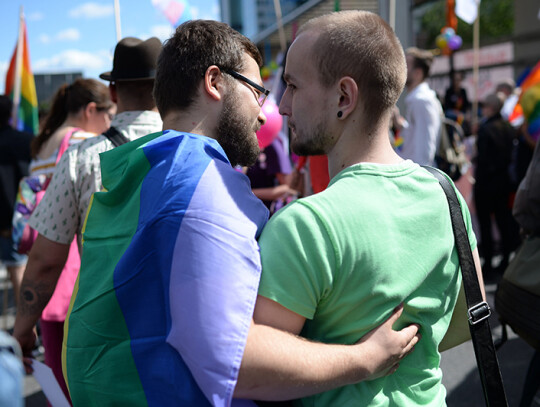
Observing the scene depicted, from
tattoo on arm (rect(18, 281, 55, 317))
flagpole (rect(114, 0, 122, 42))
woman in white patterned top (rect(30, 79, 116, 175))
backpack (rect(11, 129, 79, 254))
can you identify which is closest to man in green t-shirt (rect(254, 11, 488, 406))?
tattoo on arm (rect(18, 281, 55, 317))

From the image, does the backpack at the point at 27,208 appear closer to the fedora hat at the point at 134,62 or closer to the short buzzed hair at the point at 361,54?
the fedora hat at the point at 134,62

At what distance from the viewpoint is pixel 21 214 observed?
3598 millimetres

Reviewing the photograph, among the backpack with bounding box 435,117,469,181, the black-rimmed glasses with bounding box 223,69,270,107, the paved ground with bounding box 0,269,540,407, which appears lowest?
the paved ground with bounding box 0,269,540,407

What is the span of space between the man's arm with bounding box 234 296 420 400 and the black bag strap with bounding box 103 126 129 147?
1.40 meters

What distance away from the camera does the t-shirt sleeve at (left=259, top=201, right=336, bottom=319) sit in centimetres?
113

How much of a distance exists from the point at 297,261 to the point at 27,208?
9.60 ft

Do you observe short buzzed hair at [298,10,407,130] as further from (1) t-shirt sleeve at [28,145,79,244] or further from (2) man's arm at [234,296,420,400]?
(1) t-shirt sleeve at [28,145,79,244]

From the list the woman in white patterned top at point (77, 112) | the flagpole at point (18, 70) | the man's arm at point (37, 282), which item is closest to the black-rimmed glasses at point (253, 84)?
the man's arm at point (37, 282)

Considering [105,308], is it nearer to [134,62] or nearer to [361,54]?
[361,54]

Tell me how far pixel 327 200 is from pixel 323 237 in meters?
0.09

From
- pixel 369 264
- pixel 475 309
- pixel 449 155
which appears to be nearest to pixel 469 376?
pixel 449 155

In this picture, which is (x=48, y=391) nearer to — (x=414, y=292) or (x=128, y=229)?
(x=128, y=229)

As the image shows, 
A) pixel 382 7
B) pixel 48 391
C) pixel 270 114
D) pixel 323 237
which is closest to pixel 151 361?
pixel 323 237

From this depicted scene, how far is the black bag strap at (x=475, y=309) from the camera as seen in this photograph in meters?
1.43
